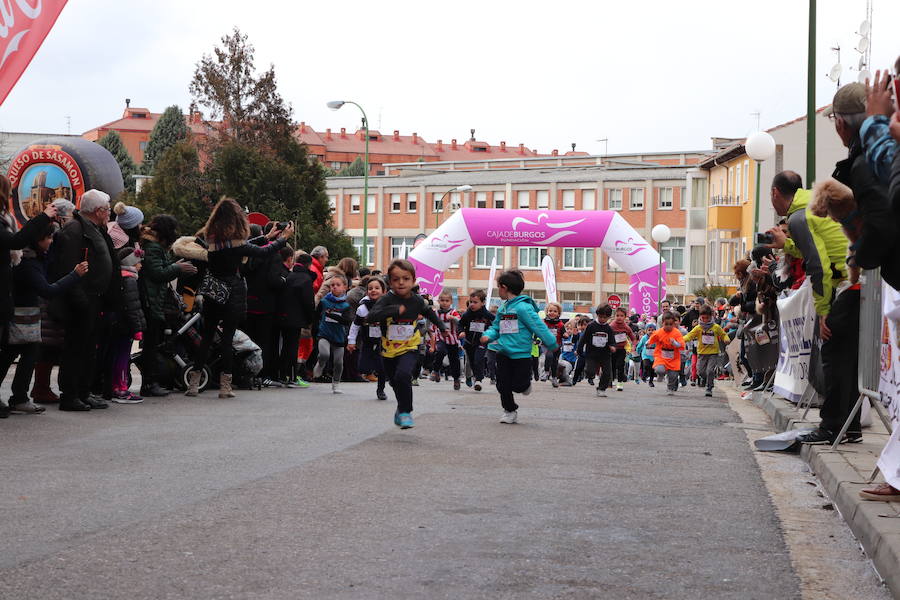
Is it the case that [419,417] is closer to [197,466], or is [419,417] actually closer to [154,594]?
[197,466]

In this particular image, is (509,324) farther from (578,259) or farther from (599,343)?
(578,259)

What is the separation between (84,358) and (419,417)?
328 cm

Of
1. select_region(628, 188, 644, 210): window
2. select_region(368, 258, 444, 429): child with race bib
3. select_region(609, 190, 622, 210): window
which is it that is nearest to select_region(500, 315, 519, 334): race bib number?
select_region(368, 258, 444, 429): child with race bib

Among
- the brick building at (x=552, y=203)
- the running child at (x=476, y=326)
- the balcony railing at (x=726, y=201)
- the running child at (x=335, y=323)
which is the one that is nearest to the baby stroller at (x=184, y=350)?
the running child at (x=335, y=323)

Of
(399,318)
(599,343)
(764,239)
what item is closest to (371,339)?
(399,318)

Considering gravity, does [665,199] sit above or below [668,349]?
above

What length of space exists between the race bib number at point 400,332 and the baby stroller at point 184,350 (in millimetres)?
3332

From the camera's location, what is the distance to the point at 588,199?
91.4m

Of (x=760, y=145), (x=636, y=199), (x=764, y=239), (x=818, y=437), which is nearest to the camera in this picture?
(x=818, y=437)

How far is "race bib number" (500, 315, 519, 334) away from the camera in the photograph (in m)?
13.6

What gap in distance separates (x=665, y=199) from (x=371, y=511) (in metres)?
82.4

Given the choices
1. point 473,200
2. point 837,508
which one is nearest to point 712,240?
point 473,200

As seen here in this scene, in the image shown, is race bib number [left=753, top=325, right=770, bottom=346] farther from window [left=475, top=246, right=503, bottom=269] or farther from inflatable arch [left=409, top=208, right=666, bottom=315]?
window [left=475, top=246, right=503, bottom=269]

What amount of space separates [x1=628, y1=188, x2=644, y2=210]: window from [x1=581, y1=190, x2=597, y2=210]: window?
2636 millimetres
